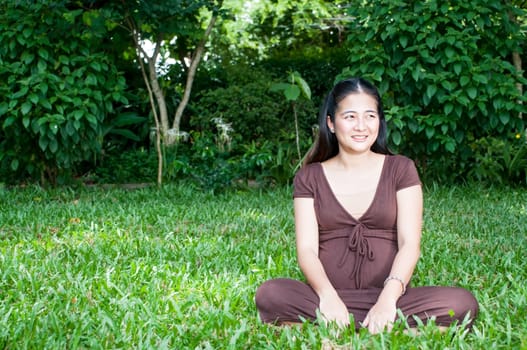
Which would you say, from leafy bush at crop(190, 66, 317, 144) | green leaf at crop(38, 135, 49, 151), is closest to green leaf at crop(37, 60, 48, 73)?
green leaf at crop(38, 135, 49, 151)

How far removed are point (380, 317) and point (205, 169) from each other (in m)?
4.85

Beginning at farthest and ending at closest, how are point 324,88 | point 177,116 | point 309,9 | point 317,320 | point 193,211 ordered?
1. point 309,9
2. point 324,88
3. point 177,116
4. point 193,211
5. point 317,320

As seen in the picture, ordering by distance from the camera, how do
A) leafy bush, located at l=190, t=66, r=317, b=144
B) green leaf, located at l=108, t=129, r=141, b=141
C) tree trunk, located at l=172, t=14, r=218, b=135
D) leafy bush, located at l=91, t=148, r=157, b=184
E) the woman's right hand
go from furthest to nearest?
leafy bush, located at l=190, t=66, r=317, b=144 < tree trunk, located at l=172, t=14, r=218, b=135 < green leaf, located at l=108, t=129, r=141, b=141 < leafy bush, located at l=91, t=148, r=157, b=184 < the woman's right hand

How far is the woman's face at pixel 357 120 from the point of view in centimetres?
305

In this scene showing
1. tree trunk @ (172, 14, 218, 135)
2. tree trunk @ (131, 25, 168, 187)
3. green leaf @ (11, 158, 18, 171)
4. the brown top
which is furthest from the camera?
tree trunk @ (172, 14, 218, 135)

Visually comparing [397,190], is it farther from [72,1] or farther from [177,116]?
[177,116]

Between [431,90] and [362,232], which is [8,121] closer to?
[431,90]

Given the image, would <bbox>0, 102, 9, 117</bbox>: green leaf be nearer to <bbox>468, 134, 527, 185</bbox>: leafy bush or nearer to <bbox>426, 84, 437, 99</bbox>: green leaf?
<bbox>426, 84, 437, 99</bbox>: green leaf

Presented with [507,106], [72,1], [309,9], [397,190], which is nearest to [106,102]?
[72,1]

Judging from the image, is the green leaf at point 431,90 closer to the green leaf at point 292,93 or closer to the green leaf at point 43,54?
the green leaf at point 292,93

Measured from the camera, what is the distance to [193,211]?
18.6 feet

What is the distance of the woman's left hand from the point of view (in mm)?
2693

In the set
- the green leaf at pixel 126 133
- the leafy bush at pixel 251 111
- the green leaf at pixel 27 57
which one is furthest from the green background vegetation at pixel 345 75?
the leafy bush at pixel 251 111

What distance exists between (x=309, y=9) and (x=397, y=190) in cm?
1429
